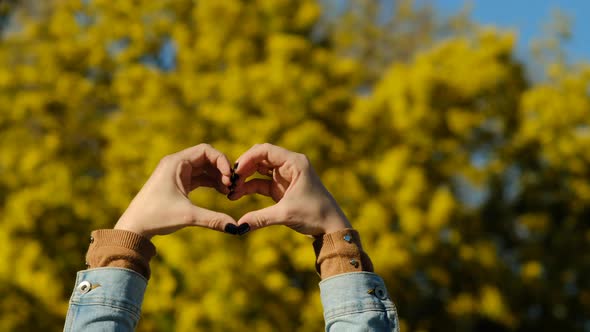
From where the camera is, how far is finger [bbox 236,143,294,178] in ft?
6.73

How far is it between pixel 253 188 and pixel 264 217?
0.29 m

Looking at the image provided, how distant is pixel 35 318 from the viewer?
15172 mm

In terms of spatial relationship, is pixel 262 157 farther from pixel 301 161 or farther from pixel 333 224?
pixel 333 224

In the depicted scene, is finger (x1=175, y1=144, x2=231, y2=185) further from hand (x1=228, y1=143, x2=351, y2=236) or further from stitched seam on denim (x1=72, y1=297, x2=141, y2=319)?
stitched seam on denim (x1=72, y1=297, x2=141, y2=319)

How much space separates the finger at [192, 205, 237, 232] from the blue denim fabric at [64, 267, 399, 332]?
0.59 feet

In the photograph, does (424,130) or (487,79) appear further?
(487,79)

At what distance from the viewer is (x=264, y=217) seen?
→ 193 cm

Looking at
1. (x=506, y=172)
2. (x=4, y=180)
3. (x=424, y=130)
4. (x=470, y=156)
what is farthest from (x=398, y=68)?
(x=4, y=180)

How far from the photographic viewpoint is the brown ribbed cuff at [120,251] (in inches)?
75.4

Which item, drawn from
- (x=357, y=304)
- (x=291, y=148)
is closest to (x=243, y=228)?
(x=357, y=304)

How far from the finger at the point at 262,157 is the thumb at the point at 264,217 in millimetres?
141

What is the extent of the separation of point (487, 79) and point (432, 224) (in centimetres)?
434

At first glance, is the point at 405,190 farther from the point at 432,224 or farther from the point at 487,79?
the point at 487,79

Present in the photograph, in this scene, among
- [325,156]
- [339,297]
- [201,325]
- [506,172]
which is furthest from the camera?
[506,172]
